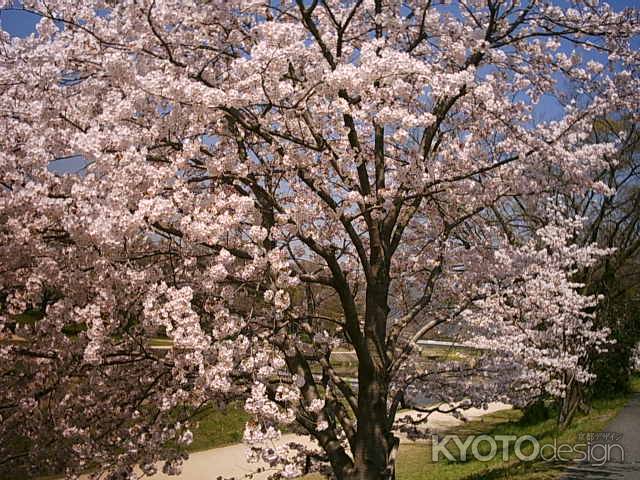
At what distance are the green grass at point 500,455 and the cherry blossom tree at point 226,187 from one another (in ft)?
11.6

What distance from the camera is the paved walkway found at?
859cm

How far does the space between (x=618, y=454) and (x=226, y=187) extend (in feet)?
30.1

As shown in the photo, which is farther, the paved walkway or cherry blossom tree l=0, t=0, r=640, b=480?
the paved walkway

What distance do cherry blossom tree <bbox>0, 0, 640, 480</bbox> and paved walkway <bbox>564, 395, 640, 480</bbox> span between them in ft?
11.7

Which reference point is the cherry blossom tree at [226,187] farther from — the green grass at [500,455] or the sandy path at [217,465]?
the sandy path at [217,465]

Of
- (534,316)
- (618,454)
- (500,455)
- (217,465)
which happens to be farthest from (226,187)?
(500,455)

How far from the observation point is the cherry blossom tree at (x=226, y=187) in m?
4.09

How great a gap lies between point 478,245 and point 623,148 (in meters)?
11.1

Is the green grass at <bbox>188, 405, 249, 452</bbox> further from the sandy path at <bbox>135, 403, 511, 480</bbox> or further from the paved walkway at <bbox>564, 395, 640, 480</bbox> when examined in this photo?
the paved walkway at <bbox>564, 395, 640, 480</bbox>

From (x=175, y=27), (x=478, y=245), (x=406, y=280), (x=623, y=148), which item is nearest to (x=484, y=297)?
(x=478, y=245)

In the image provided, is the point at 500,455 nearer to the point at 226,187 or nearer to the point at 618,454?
the point at 618,454

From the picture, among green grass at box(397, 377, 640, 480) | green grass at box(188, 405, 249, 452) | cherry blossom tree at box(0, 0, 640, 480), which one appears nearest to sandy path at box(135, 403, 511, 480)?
green grass at box(188, 405, 249, 452)

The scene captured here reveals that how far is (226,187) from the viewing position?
5094mm

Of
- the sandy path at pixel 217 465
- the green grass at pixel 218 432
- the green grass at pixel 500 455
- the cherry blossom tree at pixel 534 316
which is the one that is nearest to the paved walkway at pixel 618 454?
the green grass at pixel 500 455
